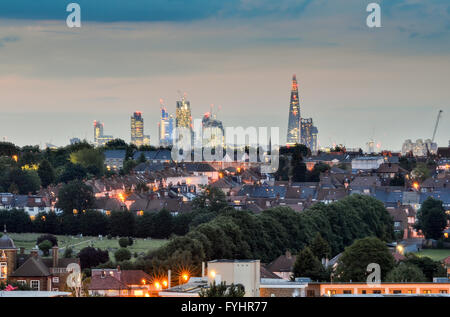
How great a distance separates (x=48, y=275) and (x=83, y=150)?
291ft

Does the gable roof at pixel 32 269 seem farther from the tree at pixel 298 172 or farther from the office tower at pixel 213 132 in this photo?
the office tower at pixel 213 132

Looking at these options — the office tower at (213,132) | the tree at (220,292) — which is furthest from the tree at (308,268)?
the office tower at (213,132)

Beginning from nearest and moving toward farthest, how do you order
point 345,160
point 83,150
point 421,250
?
point 421,250
point 83,150
point 345,160

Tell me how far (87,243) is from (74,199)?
46.4 ft

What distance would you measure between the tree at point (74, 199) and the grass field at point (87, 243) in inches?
267

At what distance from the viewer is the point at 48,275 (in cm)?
3778

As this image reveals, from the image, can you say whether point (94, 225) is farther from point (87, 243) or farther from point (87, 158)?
point (87, 158)

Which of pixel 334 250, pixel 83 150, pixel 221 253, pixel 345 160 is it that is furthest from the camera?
pixel 345 160

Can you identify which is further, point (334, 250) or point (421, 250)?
point (421, 250)

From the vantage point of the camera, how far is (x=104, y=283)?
34.4 m

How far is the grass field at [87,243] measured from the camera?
2360 inches
